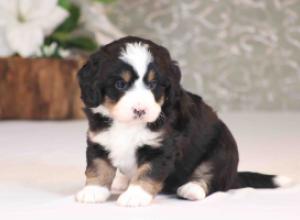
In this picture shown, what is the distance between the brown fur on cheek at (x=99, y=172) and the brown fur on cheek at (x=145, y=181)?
0.10 meters

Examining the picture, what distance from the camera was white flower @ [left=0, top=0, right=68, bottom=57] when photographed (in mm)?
4668

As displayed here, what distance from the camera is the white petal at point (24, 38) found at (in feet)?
15.3

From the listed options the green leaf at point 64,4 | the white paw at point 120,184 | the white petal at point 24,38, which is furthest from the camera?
the green leaf at point 64,4

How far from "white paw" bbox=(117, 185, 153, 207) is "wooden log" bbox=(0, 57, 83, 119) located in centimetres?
263

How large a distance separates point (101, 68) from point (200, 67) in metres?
3.57

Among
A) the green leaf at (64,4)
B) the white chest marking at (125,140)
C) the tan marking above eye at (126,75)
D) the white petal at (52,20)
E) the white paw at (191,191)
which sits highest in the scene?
the green leaf at (64,4)

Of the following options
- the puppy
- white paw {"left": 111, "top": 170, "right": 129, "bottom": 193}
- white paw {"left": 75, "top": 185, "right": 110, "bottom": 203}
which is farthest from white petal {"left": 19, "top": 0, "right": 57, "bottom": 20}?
white paw {"left": 75, "top": 185, "right": 110, "bottom": 203}

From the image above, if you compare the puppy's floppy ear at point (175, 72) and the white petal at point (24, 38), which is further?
the white petal at point (24, 38)

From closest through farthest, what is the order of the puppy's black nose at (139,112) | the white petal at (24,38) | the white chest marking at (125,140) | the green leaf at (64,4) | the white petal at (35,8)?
the puppy's black nose at (139,112) < the white chest marking at (125,140) < the white petal at (24,38) < the white petal at (35,8) < the green leaf at (64,4)

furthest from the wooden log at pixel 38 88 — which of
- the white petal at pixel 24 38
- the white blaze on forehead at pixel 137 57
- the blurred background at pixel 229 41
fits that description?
the white blaze on forehead at pixel 137 57

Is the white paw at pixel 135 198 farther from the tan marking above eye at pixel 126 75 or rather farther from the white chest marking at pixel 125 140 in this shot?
the tan marking above eye at pixel 126 75

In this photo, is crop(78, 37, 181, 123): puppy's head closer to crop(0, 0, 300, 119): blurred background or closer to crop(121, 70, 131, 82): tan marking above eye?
crop(121, 70, 131, 82): tan marking above eye

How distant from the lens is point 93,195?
216 centimetres

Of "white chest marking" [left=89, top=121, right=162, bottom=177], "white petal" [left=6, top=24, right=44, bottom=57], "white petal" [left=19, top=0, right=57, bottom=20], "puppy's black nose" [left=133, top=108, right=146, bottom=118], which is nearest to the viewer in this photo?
"puppy's black nose" [left=133, top=108, right=146, bottom=118]
